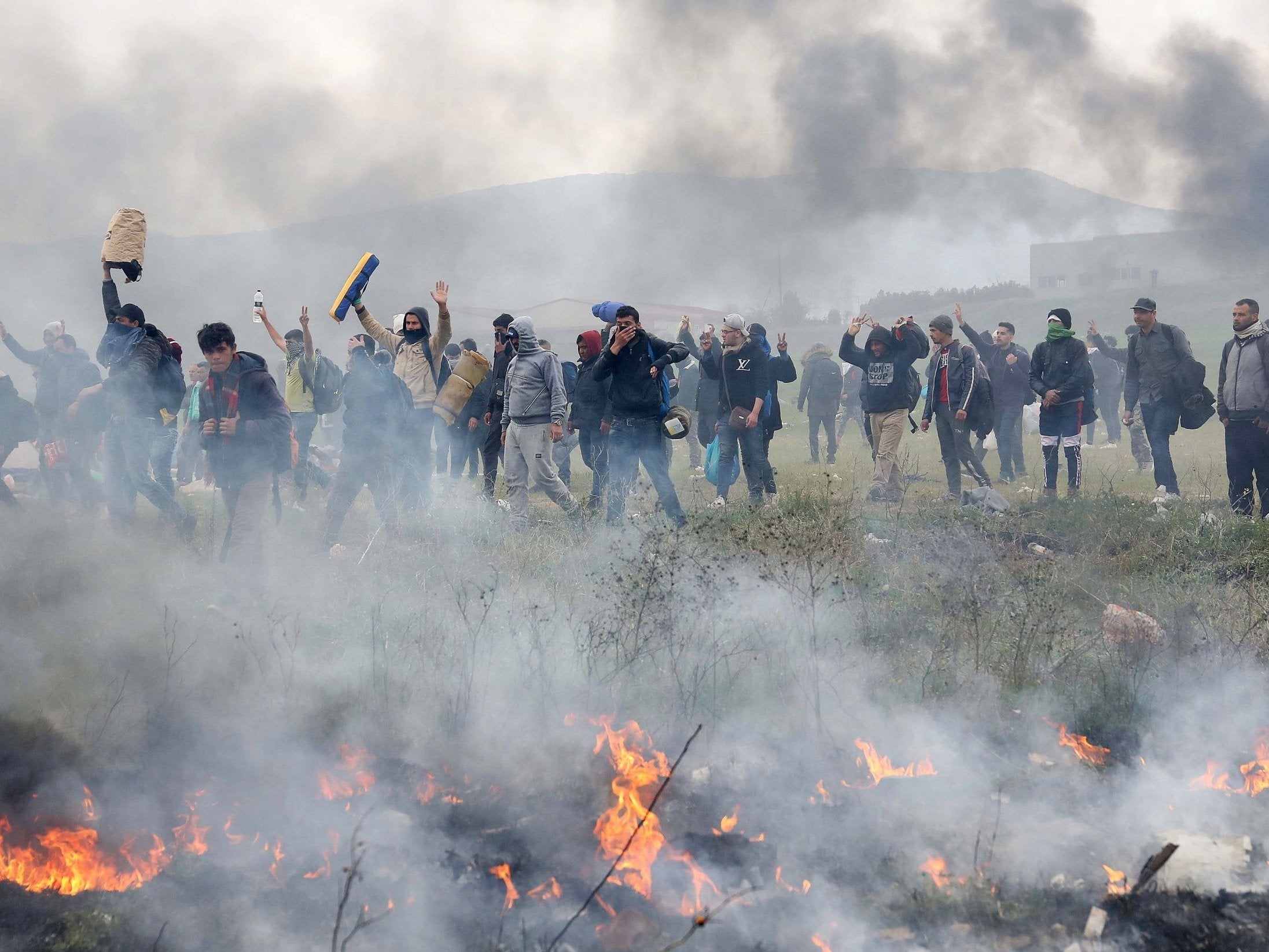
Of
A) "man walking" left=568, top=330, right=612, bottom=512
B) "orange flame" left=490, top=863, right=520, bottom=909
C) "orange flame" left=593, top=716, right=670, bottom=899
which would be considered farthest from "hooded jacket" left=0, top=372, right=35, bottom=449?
"orange flame" left=490, top=863, right=520, bottom=909

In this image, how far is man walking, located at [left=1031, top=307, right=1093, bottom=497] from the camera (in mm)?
8141

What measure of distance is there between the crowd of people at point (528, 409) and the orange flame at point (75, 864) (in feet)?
7.04

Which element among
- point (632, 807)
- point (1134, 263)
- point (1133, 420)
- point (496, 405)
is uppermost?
point (1134, 263)

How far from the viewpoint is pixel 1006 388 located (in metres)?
9.96

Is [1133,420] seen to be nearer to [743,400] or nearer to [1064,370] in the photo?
[1064,370]

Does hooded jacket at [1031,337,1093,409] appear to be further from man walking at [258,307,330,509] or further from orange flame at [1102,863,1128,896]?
man walking at [258,307,330,509]

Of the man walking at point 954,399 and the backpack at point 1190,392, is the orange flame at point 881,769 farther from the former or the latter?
the backpack at point 1190,392

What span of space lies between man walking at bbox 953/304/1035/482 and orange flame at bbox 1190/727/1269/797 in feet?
20.2

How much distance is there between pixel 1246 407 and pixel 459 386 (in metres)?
5.63

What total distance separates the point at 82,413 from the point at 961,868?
281 inches

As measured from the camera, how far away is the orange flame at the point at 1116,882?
10.4 ft

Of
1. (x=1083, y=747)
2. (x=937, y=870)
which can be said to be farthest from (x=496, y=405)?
(x=937, y=870)

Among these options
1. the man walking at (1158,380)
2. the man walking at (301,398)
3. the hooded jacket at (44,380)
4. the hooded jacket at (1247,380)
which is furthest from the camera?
the man walking at (301,398)

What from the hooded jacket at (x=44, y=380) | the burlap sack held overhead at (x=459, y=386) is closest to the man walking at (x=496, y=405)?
the burlap sack held overhead at (x=459, y=386)
